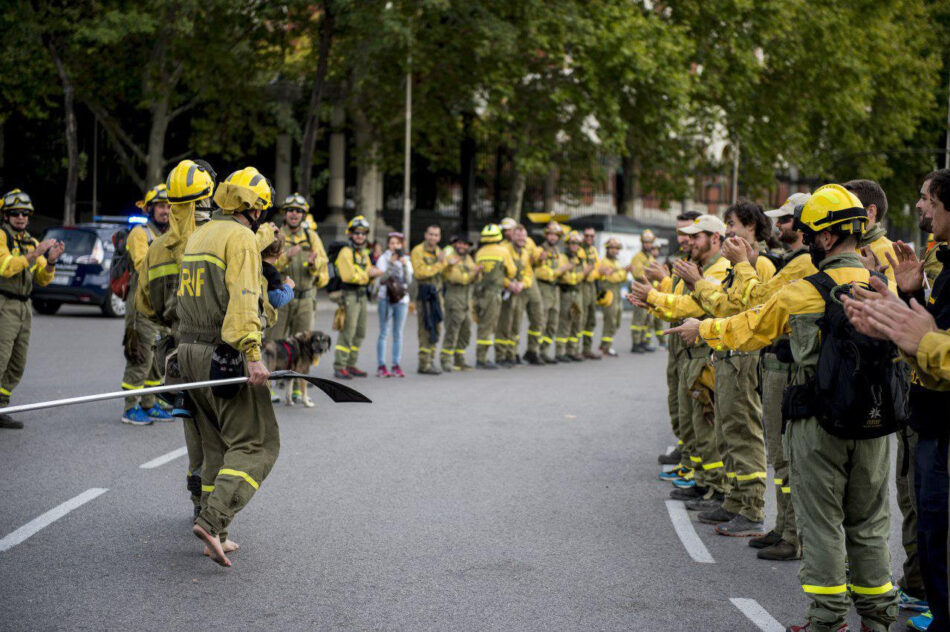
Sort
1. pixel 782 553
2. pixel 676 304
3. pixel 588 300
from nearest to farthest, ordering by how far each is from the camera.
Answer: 1. pixel 782 553
2. pixel 676 304
3. pixel 588 300

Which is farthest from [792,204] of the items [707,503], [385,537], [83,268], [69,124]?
Answer: [69,124]

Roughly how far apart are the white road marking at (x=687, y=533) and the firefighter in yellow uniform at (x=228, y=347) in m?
2.59

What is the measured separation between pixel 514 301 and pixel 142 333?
26.0 feet

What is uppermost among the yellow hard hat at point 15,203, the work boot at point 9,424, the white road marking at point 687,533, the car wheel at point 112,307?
the yellow hard hat at point 15,203

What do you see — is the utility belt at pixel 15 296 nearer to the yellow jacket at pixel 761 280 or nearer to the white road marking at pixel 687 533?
the white road marking at pixel 687 533

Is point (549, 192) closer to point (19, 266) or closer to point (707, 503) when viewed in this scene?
point (19, 266)

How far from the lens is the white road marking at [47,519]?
6.66 metres

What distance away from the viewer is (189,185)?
697 centimetres

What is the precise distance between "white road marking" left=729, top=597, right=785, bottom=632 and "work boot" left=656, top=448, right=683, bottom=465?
385 centimetres

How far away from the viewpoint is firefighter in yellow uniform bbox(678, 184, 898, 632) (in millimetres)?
5164

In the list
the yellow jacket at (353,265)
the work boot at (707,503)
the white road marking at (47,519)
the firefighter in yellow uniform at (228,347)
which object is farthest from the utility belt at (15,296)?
the work boot at (707,503)

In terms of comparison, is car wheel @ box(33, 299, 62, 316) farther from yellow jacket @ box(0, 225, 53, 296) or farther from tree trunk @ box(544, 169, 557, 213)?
tree trunk @ box(544, 169, 557, 213)

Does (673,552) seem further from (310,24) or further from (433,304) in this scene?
(310,24)

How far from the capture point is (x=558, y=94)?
1236 inches
